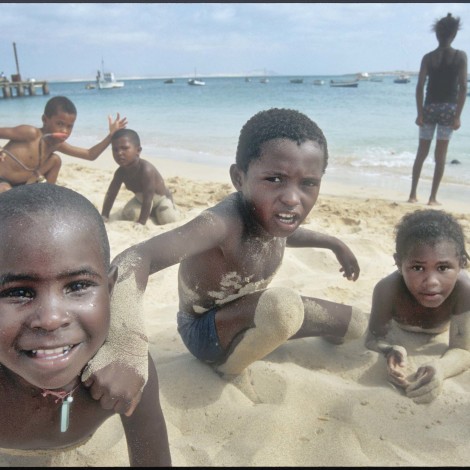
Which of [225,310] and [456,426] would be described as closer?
[456,426]

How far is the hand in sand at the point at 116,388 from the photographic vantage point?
1408 millimetres

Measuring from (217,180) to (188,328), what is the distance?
475 centimetres

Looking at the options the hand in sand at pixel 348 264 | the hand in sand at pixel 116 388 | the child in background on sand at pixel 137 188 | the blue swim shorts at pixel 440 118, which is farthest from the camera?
the blue swim shorts at pixel 440 118

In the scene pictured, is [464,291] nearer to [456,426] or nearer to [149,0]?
[456,426]

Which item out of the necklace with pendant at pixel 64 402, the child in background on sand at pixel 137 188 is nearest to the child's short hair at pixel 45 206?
the necklace with pendant at pixel 64 402

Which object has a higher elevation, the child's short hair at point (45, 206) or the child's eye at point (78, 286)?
the child's short hair at point (45, 206)

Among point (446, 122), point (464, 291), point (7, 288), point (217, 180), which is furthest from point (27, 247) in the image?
point (217, 180)

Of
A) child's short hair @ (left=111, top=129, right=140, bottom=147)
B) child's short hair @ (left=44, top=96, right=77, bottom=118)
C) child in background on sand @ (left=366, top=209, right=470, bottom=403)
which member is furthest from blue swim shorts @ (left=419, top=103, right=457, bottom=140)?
child's short hair @ (left=44, top=96, right=77, bottom=118)

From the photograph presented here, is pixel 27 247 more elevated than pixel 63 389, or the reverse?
pixel 27 247

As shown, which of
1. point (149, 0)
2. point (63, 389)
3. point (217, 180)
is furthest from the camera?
point (217, 180)

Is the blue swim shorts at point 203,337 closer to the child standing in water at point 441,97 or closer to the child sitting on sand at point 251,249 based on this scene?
the child sitting on sand at point 251,249

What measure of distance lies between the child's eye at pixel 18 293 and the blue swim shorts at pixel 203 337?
1.05m

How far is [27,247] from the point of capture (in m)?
1.20

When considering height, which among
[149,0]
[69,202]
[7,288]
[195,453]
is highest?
[149,0]
